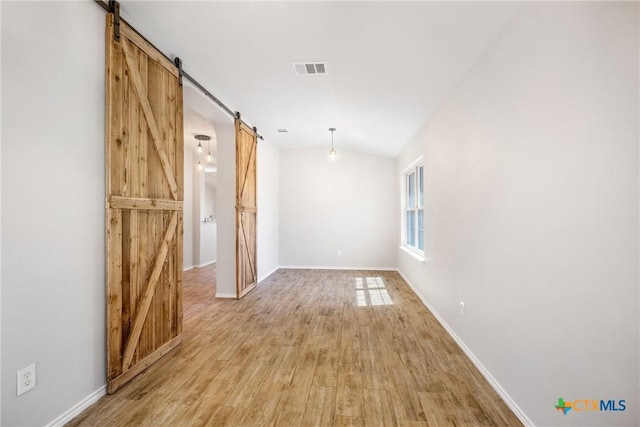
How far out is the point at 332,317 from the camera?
3.93 meters

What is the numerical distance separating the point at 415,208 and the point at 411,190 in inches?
26.3

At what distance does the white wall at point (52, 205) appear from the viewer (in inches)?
64.1

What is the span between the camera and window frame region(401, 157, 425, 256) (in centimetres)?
530

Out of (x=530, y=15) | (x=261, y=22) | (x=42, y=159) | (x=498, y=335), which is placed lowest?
(x=498, y=335)

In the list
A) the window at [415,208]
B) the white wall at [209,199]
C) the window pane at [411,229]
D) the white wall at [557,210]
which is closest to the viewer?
the white wall at [557,210]

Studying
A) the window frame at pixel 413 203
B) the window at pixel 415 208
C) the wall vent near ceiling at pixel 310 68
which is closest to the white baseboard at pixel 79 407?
the wall vent near ceiling at pixel 310 68

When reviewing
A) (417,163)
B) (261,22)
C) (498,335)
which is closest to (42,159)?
(261,22)

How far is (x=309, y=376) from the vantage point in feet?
Result: 8.16

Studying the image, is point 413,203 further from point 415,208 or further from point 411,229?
point 411,229

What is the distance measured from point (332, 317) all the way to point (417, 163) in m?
2.93

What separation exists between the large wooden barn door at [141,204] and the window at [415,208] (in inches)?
148

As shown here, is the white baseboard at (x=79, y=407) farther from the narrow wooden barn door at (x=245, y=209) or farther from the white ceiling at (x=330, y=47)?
the white ceiling at (x=330, y=47)

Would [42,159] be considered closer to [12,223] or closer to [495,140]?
[12,223]

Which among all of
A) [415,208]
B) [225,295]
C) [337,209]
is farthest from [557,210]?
[337,209]
